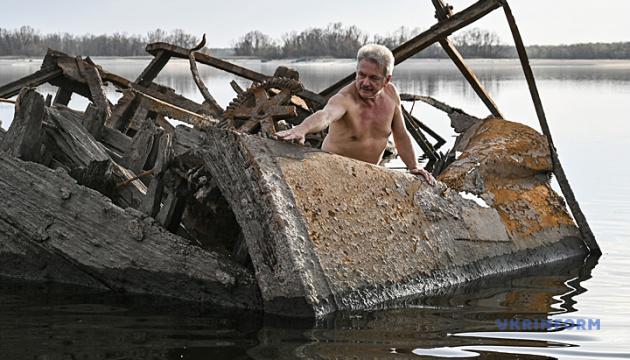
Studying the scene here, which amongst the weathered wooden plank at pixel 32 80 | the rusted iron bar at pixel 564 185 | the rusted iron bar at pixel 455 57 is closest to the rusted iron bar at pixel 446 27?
the rusted iron bar at pixel 455 57

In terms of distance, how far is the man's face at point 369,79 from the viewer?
7246 mm

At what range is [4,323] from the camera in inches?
262

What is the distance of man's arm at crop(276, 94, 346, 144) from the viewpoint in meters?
6.84

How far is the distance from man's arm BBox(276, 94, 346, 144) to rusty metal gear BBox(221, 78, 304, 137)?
0.37 metres

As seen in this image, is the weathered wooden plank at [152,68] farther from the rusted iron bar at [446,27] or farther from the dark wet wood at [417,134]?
the rusted iron bar at [446,27]

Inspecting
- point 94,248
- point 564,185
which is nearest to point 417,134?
point 564,185

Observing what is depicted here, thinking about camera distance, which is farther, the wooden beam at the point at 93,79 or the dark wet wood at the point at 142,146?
the wooden beam at the point at 93,79

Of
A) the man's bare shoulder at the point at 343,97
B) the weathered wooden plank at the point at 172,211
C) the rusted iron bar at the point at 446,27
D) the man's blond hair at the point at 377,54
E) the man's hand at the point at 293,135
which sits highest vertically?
the rusted iron bar at the point at 446,27

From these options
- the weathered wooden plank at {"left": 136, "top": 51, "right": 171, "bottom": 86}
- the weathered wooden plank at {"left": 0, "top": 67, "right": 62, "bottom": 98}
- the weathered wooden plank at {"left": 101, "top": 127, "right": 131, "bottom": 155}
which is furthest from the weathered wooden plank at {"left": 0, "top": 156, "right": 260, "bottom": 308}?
the weathered wooden plank at {"left": 136, "top": 51, "right": 171, "bottom": 86}

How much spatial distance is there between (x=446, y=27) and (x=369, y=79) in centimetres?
259

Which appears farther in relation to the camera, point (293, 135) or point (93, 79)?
point (93, 79)

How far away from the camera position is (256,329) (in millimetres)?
6473

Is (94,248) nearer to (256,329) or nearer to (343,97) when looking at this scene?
(256,329)

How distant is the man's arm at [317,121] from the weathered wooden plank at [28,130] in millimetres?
1921
